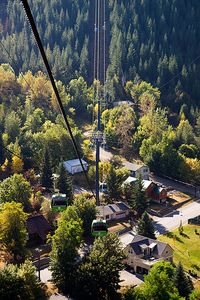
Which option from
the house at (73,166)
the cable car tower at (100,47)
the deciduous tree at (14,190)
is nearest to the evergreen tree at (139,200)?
the deciduous tree at (14,190)

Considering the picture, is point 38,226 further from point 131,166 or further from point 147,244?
point 131,166

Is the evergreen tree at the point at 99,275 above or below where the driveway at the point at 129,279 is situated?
above

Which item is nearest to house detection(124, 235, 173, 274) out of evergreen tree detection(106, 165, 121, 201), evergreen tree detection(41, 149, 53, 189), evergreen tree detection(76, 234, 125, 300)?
evergreen tree detection(76, 234, 125, 300)

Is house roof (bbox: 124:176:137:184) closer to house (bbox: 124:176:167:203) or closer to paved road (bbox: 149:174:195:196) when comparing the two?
house (bbox: 124:176:167:203)

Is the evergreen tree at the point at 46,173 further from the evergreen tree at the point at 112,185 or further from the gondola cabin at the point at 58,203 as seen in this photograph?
the gondola cabin at the point at 58,203

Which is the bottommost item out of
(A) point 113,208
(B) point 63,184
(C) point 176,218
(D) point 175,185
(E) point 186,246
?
(D) point 175,185

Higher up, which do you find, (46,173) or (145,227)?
(145,227)

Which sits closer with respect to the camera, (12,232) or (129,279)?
(12,232)

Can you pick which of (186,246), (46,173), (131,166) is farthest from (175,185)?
(46,173)
